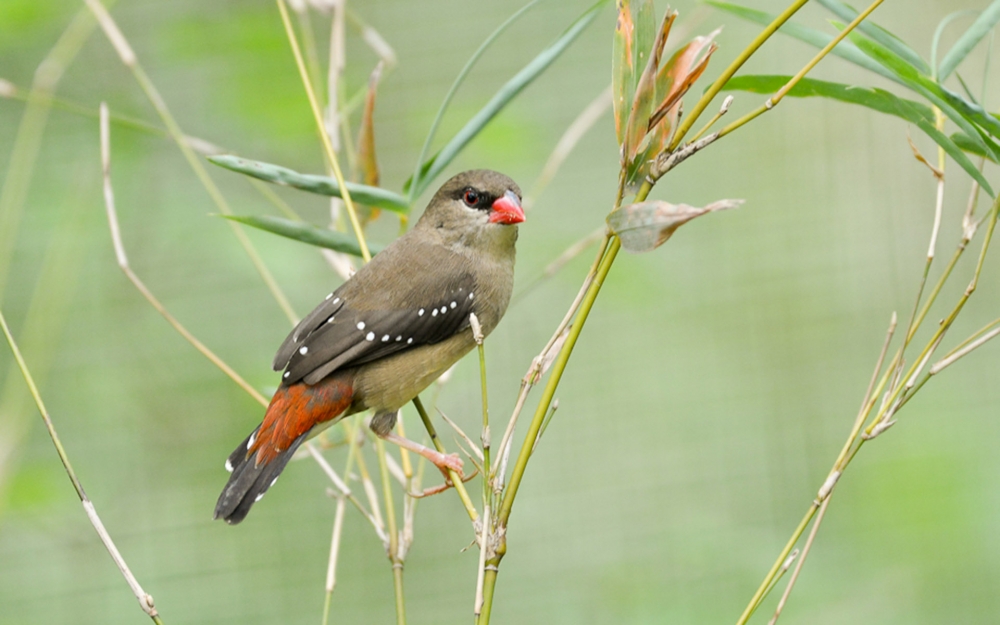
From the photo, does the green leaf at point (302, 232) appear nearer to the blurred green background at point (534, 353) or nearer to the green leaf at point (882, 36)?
the green leaf at point (882, 36)

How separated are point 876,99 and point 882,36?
12 centimetres

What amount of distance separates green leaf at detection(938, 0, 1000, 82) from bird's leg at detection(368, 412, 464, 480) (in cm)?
112

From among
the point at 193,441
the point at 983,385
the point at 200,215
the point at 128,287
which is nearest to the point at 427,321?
the point at 200,215

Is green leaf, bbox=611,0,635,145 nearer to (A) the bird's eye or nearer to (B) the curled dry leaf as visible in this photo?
(B) the curled dry leaf

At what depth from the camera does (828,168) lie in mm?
4730

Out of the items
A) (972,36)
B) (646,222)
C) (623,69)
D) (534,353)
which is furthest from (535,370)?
(534,353)

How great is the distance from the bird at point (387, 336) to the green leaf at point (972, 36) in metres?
0.94

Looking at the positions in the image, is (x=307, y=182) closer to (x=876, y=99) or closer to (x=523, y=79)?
(x=523, y=79)

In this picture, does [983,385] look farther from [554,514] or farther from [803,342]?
[554,514]

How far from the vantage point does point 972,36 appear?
139cm

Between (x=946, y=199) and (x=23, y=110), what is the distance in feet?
13.9

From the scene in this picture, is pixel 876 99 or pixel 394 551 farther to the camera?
pixel 394 551

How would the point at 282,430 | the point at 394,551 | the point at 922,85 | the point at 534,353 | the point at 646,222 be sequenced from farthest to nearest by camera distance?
1. the point at 534,353
2. the point at 282,430
3. the point at 394,551
4. the point at 922,85
5. the point at 646,222

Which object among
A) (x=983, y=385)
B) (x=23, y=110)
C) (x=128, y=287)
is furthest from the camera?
(x=983, y=385)
